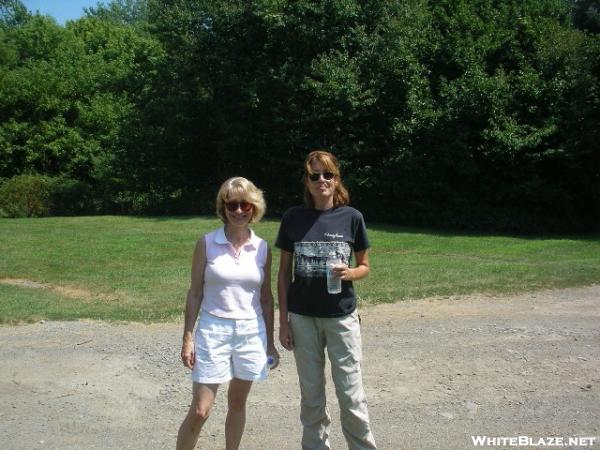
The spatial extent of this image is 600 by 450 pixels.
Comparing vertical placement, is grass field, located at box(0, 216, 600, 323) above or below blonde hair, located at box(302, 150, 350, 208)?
below

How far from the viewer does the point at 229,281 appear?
3.65m

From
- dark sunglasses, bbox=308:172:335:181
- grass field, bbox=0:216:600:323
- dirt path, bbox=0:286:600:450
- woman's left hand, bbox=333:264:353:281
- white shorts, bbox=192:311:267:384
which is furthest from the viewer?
grass field, bbox=0:216:600:323

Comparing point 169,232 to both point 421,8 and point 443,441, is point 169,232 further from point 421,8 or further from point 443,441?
point 443,441

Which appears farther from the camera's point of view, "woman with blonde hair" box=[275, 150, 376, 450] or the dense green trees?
the dense green trees

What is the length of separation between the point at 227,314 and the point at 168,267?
8.70 metres

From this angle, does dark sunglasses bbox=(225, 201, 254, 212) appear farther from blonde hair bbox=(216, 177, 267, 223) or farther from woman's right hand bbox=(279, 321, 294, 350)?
woman's right hand bbox=(279, 321, 294, 350)

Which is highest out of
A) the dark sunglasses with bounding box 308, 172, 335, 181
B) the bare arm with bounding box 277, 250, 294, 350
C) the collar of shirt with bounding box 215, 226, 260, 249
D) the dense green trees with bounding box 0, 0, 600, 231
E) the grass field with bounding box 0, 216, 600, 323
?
the dense green trees with bounding box 0, 0, 600, 231

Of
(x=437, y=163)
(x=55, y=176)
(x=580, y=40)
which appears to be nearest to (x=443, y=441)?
(x=437, y=163)

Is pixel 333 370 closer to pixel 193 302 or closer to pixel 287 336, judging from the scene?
pixel 287 336

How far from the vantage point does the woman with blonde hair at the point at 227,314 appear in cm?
359

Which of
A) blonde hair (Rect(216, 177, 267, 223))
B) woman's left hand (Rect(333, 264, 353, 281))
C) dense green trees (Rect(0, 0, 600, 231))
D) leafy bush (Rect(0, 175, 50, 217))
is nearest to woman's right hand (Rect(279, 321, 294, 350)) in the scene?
woman's left hand (Rect(333, 264, 353, 281))

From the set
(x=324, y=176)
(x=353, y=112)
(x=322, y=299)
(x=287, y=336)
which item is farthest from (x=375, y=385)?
(x=353, y=112)

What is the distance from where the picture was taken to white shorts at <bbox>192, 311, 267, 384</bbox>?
11.7 ft

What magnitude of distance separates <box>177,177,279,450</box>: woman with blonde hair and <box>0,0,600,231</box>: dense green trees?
15197 millimetres
